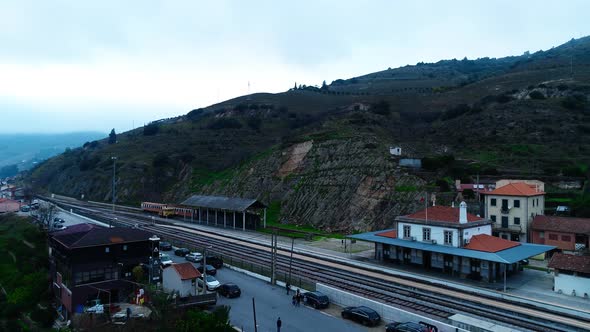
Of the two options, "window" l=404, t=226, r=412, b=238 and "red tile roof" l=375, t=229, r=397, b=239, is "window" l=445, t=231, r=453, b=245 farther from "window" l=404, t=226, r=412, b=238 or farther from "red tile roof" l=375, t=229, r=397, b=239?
"red tile roof" l=375, t=229, r=397, b=239

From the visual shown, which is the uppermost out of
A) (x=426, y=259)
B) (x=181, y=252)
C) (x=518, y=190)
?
(x=518, y=190)

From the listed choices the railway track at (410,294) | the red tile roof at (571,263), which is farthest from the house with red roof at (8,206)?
the red tile roof at (571,263)

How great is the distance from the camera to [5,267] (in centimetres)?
4456

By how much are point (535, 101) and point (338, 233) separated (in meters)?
52.9

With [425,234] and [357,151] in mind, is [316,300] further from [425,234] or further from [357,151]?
[357,151]

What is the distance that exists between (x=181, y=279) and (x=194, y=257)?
39.4 ft

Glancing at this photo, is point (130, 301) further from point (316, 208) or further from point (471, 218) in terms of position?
point (316, 208)

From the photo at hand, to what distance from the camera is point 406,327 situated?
24.0m

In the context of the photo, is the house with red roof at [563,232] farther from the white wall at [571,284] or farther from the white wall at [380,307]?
the white wall at [380,307]

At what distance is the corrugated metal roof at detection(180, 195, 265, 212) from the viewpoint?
62.7m

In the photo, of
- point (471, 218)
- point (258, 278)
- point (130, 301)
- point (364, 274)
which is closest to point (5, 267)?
point (130, 301)

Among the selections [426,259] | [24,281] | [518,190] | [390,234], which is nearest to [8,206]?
[24,281]

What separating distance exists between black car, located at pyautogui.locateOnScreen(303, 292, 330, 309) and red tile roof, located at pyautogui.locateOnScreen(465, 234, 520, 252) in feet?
48.6

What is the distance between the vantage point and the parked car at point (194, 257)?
42781mm
